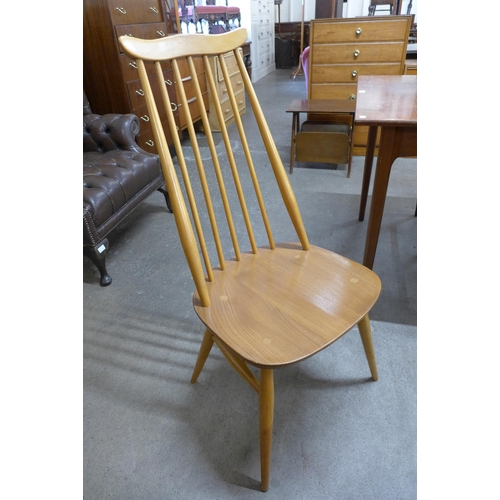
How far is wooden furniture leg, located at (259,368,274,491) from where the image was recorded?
802 millimetres

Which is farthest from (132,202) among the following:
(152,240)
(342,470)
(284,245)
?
(342,470)

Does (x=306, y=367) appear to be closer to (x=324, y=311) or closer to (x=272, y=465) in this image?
(x=272, y=465)

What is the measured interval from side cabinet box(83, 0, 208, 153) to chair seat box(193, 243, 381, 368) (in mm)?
1586

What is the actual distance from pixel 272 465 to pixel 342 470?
0.64ft

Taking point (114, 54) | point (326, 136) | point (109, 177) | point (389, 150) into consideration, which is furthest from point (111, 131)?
point (389, 150)

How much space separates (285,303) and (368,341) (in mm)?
363

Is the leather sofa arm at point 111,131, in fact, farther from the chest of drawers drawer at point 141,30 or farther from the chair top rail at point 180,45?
the chair top rail at point 180,45

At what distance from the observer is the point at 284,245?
3.71ft

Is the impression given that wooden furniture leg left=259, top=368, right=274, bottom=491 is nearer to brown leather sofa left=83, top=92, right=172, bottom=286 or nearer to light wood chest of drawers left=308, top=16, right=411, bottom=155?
brown leather sofa left=83, top=92, right=172, bottom=286

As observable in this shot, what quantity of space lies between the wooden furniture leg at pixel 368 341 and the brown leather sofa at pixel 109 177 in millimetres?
1246

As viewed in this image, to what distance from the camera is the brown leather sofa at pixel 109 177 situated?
164cm

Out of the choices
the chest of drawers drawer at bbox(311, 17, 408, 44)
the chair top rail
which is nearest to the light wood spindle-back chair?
the chair top rail

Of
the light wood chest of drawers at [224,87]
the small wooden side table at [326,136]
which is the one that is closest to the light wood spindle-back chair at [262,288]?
the small wooden side table at [326,136]

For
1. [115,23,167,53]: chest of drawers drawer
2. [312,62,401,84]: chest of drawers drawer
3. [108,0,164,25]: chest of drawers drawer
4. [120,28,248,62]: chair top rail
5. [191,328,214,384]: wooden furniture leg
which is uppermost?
[108,0,164,25]: chest of drawers drawer
